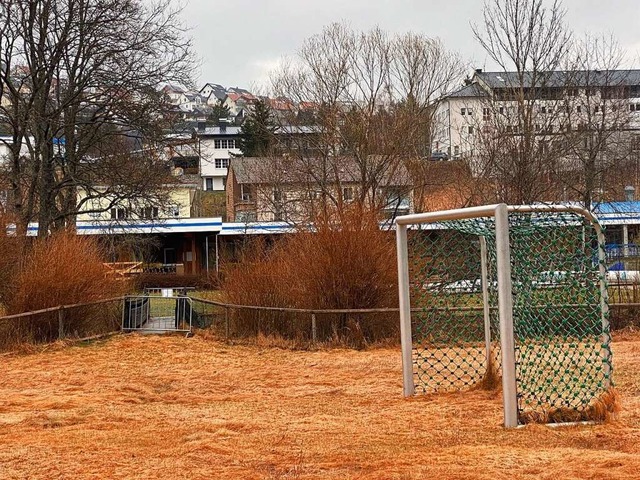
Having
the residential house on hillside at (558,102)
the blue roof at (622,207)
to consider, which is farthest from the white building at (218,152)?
the residential house on hillside at (558,102)

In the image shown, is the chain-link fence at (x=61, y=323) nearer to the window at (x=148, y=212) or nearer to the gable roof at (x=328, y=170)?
the window at (x=148, y=212)

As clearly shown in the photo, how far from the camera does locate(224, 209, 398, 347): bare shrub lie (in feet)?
58.6

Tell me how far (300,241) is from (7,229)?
721 cm

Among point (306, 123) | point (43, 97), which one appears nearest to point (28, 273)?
point (43, 97)

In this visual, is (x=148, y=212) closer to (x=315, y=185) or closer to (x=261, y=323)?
(x=315, y=185)

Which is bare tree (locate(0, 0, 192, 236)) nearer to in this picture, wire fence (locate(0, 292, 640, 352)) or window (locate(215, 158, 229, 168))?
wire fence (locate(0, 292, 640, 352))

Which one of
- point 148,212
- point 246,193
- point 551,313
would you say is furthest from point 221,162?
point 551,313

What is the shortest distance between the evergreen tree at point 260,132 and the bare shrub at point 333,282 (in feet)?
54.9

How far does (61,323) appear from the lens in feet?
60.7

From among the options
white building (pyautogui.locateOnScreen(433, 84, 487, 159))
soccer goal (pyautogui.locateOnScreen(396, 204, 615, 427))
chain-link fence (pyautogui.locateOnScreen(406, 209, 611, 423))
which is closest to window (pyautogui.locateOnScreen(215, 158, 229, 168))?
white building (pyautogui.locateOnScreen(433, 84, 487, 159))

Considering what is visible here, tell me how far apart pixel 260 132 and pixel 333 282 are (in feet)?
76.2

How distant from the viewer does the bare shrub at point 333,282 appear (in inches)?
704

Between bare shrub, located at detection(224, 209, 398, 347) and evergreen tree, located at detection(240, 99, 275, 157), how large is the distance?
16741mm

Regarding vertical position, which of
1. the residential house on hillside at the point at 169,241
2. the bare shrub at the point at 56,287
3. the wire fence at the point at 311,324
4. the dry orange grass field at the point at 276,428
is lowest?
the dry orange grass field at the point at 276,428
